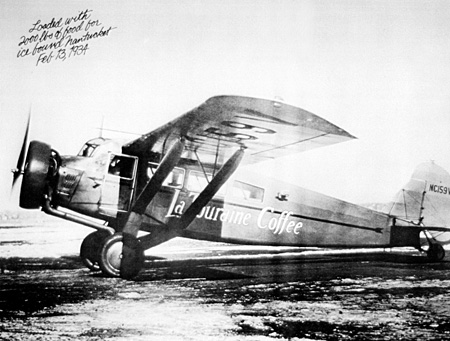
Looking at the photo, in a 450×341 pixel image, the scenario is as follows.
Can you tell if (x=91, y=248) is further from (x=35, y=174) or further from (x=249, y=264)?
(x=249, y=264)

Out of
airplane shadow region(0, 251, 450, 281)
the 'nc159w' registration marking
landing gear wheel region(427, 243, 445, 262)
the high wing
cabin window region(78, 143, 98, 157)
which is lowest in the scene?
airplane shadow region(0, 251, 450, 281)

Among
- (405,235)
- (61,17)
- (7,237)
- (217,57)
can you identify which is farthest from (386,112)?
(7,237)

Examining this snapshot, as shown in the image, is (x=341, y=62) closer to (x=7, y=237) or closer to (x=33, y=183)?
(x=33, y=183)

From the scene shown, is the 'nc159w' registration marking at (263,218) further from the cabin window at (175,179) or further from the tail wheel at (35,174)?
the tail wheel at (35,174)

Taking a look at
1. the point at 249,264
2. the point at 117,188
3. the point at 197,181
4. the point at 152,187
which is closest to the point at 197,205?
the point at 197,181

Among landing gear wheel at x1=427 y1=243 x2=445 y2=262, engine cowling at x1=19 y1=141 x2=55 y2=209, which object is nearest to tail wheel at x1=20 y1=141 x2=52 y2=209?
engine cowling at x1=19 y1=141 x2=55 y2=209

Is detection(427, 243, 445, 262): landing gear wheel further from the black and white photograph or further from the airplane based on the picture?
the black and white photograph
